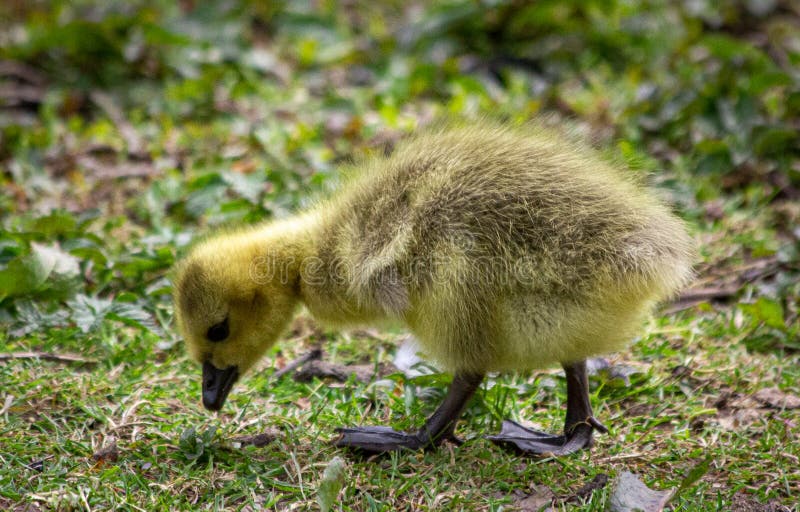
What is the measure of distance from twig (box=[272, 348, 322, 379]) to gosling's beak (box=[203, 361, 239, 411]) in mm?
323

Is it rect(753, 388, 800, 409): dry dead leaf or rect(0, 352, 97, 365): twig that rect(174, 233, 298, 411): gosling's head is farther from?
rect(753, 388, 800, 409): dry dead leaf

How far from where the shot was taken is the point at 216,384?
3.04 meters

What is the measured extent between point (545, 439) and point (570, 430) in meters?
0.09

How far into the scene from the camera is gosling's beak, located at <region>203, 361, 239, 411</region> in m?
3.01

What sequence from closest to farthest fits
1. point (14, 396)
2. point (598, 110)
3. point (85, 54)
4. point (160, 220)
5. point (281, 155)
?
point (14, 396)
point (160, 220)
point (281, 155)
point (598, 110)
point (85, 54)

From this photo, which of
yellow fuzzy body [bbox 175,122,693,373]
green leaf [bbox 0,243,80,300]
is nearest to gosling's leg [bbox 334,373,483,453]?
yellow fuzzy body [bbox 175,122,693,373]

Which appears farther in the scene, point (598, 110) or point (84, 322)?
point (598, 110)

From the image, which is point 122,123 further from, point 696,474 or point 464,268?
point 696,474

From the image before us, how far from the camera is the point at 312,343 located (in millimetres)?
Result: 3705

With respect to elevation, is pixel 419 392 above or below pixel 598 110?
below

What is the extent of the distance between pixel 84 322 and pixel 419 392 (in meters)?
1.31

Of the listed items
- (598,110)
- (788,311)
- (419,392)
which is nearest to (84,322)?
(419,392)

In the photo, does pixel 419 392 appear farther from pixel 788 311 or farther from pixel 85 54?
pixel 85 54

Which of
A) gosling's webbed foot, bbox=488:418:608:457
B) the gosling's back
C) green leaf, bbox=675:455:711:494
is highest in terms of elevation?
the gosling's back
